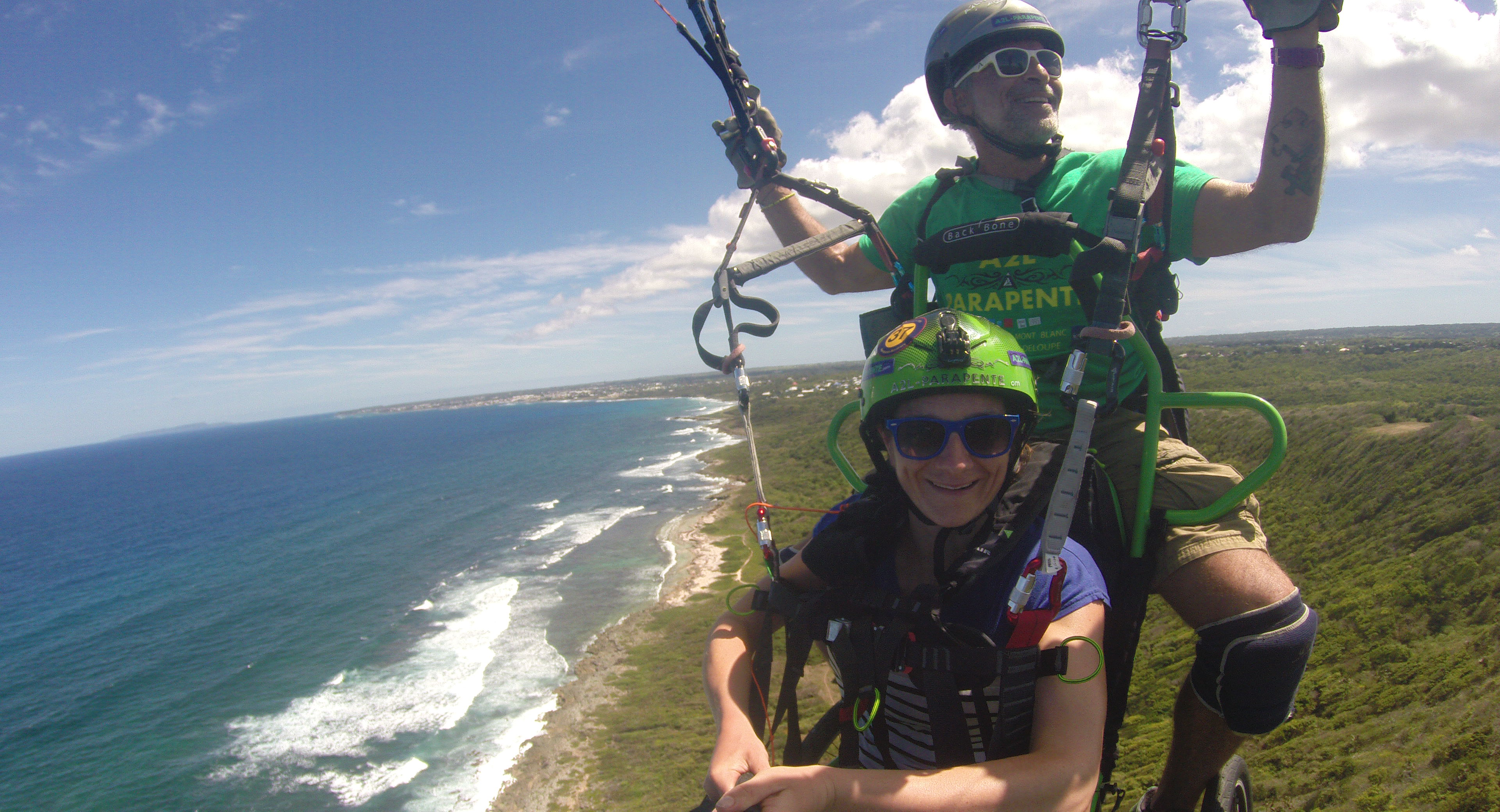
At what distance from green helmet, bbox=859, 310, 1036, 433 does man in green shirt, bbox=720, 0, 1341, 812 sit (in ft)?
2.20

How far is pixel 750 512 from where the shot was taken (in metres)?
3.37

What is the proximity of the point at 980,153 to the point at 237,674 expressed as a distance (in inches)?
1965

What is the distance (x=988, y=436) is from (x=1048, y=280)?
1.09 meters

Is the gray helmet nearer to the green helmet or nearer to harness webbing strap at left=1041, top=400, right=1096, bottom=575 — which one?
the green helmet

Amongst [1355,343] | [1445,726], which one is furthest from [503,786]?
[1355,343]

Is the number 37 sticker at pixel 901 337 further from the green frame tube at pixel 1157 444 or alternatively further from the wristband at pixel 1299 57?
the wristband at pixel 1299 57

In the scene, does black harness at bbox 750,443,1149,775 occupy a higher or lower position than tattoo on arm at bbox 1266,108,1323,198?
lower

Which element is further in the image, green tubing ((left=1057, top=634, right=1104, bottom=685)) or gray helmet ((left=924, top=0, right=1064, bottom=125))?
gray helmet ((left=924, top=0, right=1064, bottom=125))

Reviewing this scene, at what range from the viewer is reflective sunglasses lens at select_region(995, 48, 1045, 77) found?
3264 mm

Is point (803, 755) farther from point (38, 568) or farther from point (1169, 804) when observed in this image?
point (38, 568)

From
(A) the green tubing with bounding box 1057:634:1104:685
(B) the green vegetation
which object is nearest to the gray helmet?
(A) the green tubing with bounding box 1057:634:1104:685

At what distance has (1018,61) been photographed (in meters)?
3.27

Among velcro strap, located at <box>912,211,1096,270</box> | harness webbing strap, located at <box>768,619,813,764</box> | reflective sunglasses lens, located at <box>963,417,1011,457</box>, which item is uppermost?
velcro strap, located at <box>912,211,1096,270</box>

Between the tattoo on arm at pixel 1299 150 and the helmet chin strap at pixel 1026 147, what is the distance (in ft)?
2.95
